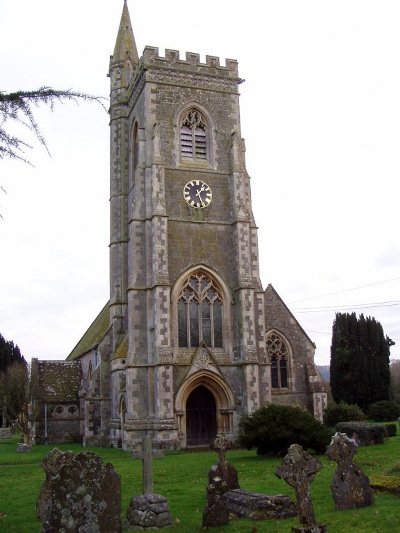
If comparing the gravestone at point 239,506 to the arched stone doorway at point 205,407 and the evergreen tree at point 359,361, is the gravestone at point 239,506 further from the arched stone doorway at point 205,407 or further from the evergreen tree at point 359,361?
the evergreen tree at point 359,361

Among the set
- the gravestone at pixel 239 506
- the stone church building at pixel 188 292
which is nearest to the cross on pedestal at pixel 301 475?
the gravestone at pixel 239 506

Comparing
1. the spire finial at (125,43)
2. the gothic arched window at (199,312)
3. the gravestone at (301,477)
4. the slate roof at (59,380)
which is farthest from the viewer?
the spire finial at (125,43)

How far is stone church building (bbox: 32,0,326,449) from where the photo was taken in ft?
90.9

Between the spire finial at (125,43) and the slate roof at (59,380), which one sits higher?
the spire finial at (125,43)

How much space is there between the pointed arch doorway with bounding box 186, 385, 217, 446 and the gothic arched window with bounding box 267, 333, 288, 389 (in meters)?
4.29

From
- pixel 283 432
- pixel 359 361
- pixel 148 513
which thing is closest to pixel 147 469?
pixel 148 513

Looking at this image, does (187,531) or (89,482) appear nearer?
(89,482)

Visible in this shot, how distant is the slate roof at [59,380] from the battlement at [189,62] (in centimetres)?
2040

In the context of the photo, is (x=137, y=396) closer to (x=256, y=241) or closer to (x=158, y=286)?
(x=158, y=286)

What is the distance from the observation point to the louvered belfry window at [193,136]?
31.4 meters

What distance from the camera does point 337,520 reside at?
1007cm

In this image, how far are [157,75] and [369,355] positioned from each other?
23895 mm

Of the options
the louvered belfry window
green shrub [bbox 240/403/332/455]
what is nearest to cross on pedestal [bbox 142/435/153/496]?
green shrub [bbox 240/403/332/455]

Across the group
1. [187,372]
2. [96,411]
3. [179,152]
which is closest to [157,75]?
[179,152]
